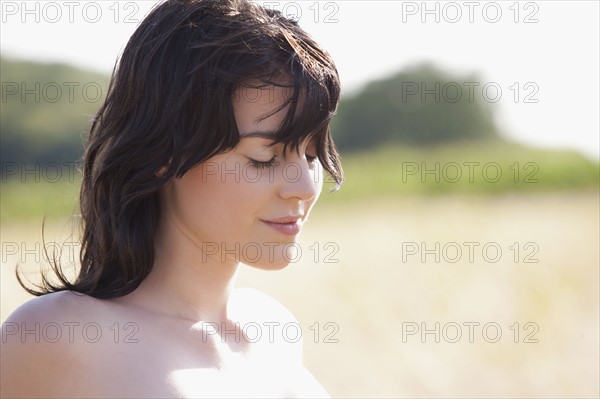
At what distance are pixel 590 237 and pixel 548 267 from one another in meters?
1.27

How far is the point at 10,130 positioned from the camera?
2227 centimetres

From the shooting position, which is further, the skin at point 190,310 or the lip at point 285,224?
the lip at point 285,224

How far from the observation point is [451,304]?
28.9 feet

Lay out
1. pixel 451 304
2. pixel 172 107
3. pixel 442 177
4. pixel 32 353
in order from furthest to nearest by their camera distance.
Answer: pixel 442 177
pixel 451 304
pixel 172 107
pixel 32 353

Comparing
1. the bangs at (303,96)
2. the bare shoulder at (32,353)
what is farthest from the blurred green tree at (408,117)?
the bare shoulder at (32,353)

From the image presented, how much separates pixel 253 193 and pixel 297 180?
0.35 feet

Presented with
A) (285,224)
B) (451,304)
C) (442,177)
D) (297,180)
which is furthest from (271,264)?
(442,177)

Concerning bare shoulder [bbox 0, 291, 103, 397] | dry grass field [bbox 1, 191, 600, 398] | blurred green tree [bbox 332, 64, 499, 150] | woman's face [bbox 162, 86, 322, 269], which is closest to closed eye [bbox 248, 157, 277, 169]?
woman's face [bbox 162, 86, 322, 269]

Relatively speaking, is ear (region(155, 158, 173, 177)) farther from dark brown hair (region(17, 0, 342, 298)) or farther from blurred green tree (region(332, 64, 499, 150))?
blurred green tree (region(332, 64, 499, 150))

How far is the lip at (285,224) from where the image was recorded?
198cm

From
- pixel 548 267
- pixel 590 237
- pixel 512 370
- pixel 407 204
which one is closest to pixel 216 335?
pixel 512 370

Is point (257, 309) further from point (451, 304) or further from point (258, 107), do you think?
point (451, 304)

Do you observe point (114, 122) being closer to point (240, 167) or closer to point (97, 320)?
point (240, 167)

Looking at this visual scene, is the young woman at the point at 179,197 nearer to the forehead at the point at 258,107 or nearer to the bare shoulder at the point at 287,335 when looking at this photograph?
the forehead at the point at 258,107
